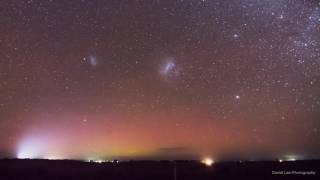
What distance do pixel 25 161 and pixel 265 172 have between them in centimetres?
2901

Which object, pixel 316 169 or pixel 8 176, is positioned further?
pixel 8 176

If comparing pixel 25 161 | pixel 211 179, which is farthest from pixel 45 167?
pixel 211 179

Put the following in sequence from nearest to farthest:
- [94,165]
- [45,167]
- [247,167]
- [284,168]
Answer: [284,168]
[247,167]
[45,167]
[94,165]

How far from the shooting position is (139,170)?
54.7 meters

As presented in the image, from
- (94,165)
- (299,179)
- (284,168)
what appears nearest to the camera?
(299,179)

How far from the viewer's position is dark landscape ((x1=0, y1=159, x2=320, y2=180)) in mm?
44406

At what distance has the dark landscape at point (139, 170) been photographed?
4441 cm

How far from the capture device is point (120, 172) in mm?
52812

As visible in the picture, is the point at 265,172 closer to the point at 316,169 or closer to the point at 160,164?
the point at 316,169

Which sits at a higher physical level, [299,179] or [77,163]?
[77,163]

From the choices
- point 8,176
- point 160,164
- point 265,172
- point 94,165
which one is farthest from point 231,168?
point 8,176

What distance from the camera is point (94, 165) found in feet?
182

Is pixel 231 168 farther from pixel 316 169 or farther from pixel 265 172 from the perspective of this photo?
pixel 316 169

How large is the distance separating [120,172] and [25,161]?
1188 cm
